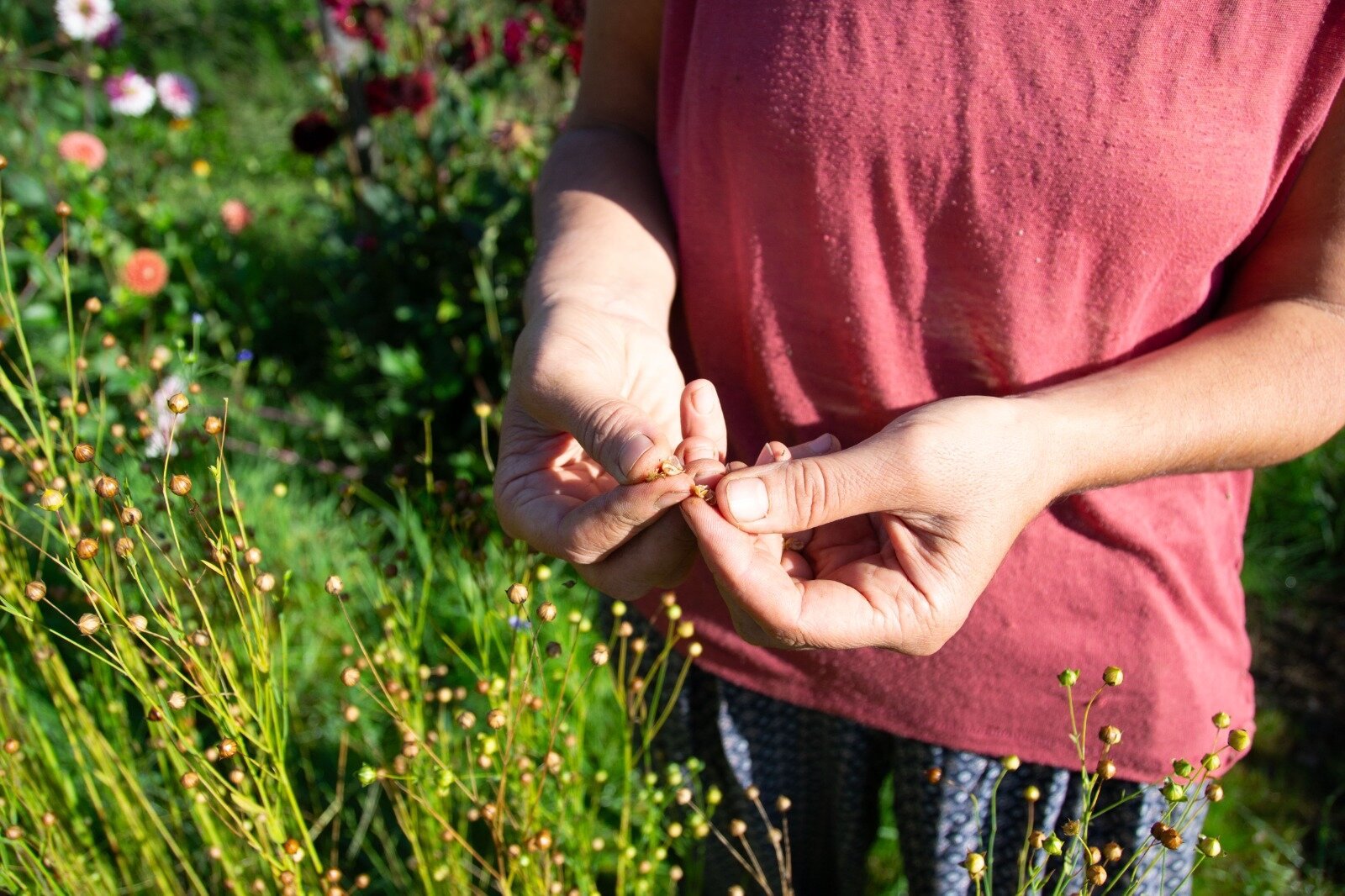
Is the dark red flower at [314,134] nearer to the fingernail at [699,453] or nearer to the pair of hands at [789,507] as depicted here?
the pair of hands at [789,507]

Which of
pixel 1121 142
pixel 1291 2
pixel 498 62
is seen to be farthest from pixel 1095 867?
pixel 498 62

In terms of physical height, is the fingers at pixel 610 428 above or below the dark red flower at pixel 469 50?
below

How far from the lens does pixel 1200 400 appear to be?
35.9 inches

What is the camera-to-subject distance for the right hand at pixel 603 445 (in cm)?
87

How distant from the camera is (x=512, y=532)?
1.02 m

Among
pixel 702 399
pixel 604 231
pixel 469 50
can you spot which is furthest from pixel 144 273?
pixel 702 399

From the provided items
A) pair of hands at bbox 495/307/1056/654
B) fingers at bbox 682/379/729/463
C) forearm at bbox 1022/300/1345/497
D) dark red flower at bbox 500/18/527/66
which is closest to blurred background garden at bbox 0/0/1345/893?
dark red flower at bbox 500/18/527/66

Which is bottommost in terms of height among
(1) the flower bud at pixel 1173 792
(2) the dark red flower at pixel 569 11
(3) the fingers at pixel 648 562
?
(1) the flower bud at pixel 1173 792

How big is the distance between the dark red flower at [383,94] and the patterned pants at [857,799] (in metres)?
1.65

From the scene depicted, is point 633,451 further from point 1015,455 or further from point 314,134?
point 314,134

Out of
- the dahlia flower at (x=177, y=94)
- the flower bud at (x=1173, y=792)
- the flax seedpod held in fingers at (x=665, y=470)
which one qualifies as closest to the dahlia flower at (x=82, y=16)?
the dahlia flower at (x=177, y=94)

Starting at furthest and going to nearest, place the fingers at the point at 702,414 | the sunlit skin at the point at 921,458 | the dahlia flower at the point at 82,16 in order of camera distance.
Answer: the dahlia flower at the point at 82,16
the fingers at the point at 702,414
the sunlit skin at the point at 921,458

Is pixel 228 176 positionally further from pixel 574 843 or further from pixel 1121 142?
pixel 1121 142

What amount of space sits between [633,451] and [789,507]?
148 mm
